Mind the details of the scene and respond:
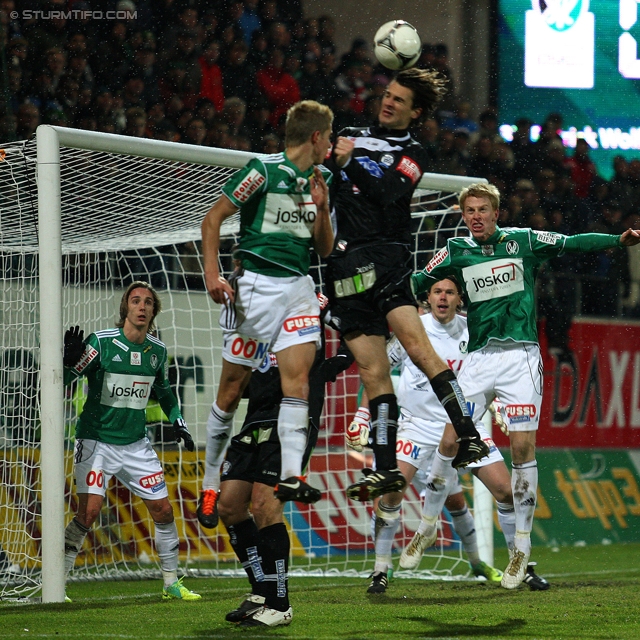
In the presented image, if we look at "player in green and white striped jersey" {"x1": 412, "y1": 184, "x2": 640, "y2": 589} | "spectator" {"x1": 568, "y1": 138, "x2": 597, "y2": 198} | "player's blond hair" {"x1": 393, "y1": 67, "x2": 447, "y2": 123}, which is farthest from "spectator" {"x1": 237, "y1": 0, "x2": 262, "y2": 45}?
"player's blond hair" {"x1": 393, "y1": 67, "x2": 447, "y2": 123}

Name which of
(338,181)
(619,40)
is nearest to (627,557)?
(338,181)

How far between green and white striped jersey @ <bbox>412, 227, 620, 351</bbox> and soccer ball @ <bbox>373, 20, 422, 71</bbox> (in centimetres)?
175

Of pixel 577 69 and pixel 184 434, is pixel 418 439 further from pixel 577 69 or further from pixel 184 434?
pixel 577 69

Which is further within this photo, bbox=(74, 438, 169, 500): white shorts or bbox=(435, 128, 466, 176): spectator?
bbox=(435, 128, 466, 176): spectator

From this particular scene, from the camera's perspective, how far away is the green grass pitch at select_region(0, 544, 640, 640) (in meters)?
4.83

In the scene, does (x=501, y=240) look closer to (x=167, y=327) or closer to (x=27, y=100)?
(x=167, y=327)

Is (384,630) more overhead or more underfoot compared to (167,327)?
more underfoot

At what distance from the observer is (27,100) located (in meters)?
10.3

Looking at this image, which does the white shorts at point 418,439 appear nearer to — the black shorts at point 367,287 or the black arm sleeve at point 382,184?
the black shorts at point 367,287

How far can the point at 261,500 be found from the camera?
16.6 feet

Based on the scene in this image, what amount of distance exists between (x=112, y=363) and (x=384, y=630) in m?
2.94

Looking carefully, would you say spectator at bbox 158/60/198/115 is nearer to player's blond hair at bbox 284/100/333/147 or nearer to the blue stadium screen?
the blue stadium screen

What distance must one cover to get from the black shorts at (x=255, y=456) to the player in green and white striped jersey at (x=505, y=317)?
1787 millimetres

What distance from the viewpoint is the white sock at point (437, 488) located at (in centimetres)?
720
